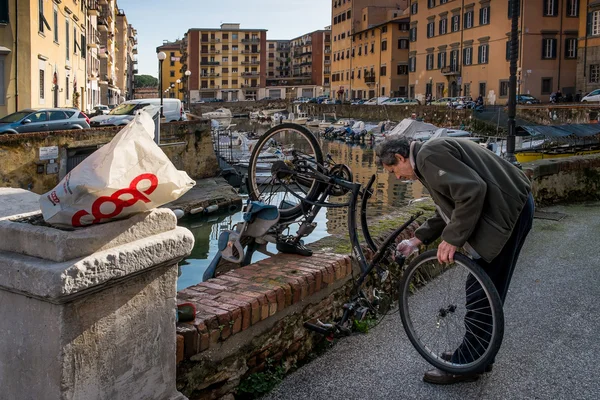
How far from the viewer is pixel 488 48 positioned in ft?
177

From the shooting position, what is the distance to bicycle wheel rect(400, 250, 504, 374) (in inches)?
133

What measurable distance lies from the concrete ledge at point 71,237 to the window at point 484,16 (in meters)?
55.9

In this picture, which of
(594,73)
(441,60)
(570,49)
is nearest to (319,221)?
(594,73)

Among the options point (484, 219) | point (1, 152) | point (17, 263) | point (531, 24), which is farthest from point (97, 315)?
point (531, 24)

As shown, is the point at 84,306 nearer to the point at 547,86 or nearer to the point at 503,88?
the point at 547,86

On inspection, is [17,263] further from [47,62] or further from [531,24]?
[531,24]

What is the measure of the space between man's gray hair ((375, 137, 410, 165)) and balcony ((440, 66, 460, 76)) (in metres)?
57.9

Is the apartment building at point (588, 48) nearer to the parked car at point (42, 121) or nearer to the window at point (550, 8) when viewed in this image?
the window at point (550, 8)

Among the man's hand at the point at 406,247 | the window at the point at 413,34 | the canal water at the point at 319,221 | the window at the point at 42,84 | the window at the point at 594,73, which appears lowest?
the canal water at the point at 319,221

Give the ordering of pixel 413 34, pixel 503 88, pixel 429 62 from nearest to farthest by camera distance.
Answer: pixel 503 88 → pixel 429 62 → pixel 413 34

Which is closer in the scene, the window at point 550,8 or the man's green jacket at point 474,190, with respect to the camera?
the man's green jacket at point 474,190

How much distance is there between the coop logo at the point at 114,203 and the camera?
7.80 ft

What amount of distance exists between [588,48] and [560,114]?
1288 cm

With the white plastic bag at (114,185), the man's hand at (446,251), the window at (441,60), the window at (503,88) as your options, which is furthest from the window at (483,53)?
the white plastic bag at (114,185)
